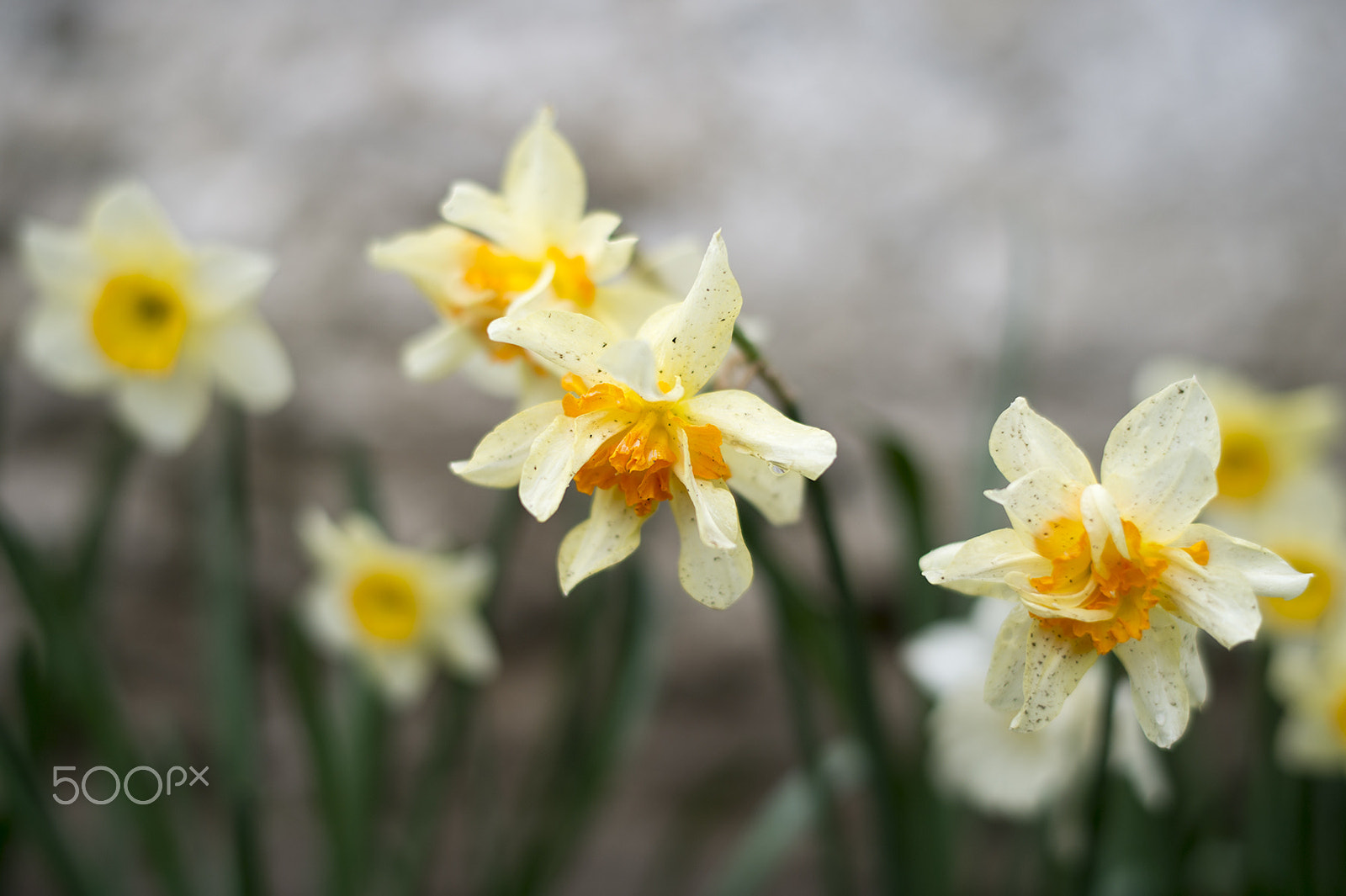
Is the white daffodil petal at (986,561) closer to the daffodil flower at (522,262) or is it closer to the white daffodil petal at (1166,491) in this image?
the white daffodil petal at (1166,491)

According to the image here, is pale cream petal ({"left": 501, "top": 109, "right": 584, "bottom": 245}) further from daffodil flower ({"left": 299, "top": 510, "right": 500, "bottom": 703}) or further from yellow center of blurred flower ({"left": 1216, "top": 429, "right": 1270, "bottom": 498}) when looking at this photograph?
yellow center of blurred flower ({"left": 1216, "top": 429, "right": 1270, "bottom": 498})

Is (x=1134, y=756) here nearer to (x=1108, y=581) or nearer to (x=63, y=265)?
(x=1108, y=581)

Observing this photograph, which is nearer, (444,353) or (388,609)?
(444,353)

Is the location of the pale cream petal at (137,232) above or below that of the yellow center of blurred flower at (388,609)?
above

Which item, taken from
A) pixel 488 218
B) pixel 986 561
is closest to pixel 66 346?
pixel 488 218

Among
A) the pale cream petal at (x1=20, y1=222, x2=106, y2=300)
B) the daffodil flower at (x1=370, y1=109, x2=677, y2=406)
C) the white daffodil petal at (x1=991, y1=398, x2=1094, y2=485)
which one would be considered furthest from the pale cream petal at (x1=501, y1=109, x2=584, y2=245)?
the pale cream petal at (x1=20, y1=222, x2=106, y2=300)

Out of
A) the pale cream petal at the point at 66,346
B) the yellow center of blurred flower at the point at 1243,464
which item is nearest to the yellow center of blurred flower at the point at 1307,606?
the yellow center of blurred flower at the point at 1243,464

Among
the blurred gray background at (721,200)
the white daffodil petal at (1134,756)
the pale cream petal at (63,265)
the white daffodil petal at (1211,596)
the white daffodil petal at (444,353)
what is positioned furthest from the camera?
the blurred gray background at (721,200)
